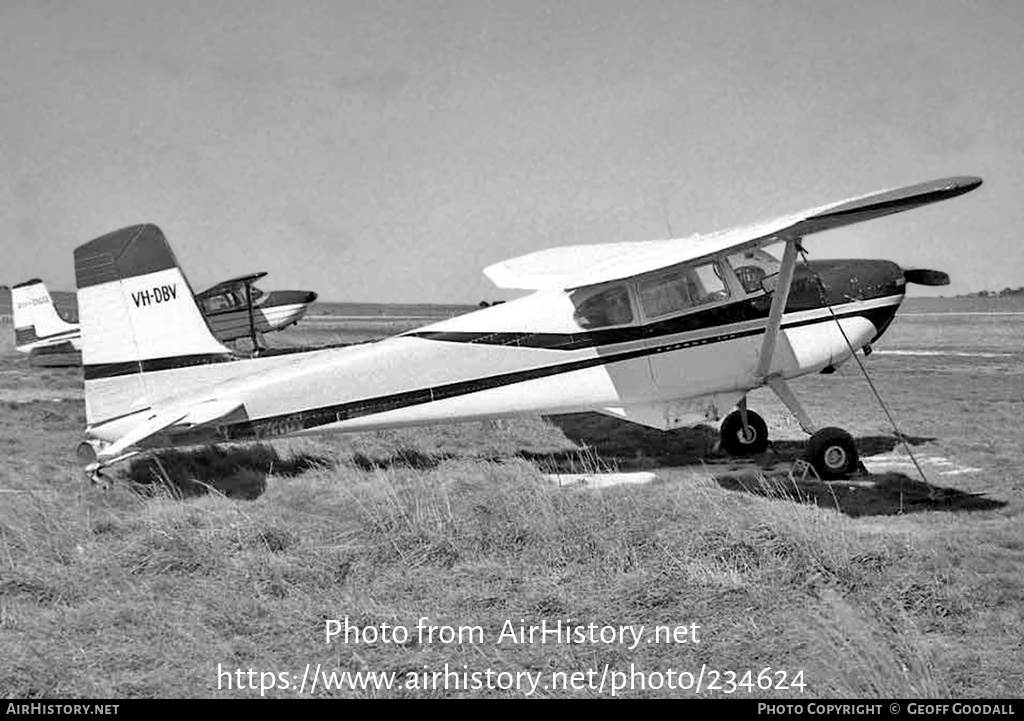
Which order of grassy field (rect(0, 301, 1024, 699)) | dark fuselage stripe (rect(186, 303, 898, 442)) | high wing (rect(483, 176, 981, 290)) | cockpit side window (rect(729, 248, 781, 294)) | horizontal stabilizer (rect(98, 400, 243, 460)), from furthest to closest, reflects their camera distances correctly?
cockpit side window (rect(729, 248, 781, 294)), dark fuselage stripe (rect(186, 303, 898, 442)), horizontal stabilizer (rect(98, 400, 243, 460)), high wing (rect(483, 176, 981, 290)), grassy field (rect(0, 301, 1024, 699))

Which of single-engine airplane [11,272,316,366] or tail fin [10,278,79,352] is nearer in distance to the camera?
single-engine airplane [11,272,316,366]

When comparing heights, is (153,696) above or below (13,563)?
below

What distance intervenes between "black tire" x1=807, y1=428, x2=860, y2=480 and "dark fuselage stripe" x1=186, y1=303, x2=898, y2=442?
4.69 feet

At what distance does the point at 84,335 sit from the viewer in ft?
27.1

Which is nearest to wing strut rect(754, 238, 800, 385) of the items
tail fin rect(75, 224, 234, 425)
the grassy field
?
the grassy field

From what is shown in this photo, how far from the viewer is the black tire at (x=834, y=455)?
8523 millimetres

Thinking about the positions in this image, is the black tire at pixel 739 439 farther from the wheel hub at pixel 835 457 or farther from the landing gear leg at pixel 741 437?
the wheel hub at pixel 835 457

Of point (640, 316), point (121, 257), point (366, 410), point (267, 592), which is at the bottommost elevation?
point (267, 592)

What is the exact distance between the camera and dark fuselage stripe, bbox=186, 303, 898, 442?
8461 millimetres

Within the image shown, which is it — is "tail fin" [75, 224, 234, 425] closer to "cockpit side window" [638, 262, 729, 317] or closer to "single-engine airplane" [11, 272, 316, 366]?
"cockpit side window" [638, 262, 729, 317]

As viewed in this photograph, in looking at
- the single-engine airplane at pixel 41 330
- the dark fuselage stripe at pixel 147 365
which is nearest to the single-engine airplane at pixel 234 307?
the single-engine airplane at pixel 41 330

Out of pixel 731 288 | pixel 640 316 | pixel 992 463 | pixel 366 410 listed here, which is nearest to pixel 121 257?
pixel 366 410
